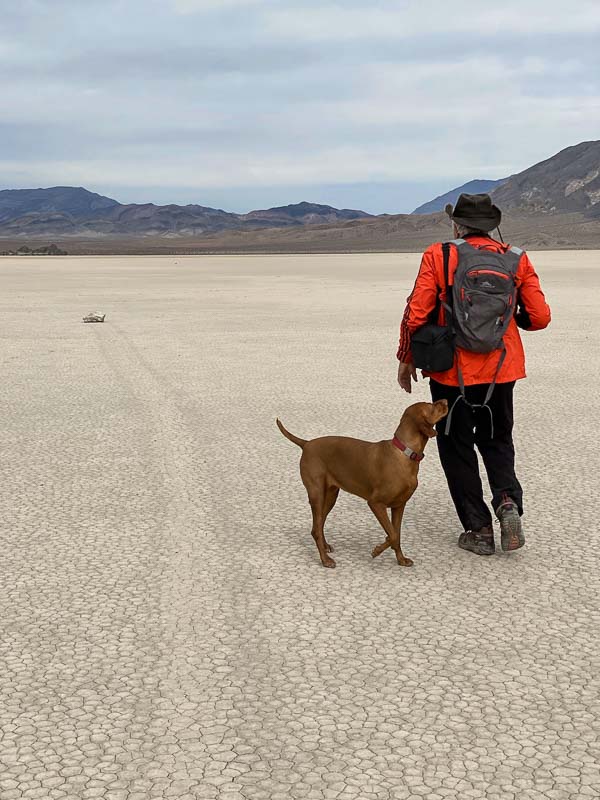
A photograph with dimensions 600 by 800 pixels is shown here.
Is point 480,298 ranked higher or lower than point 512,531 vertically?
higher

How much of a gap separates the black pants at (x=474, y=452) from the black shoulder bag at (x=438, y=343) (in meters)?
0.22

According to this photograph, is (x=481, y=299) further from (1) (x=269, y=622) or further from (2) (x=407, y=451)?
(1) (x=269, y=622)

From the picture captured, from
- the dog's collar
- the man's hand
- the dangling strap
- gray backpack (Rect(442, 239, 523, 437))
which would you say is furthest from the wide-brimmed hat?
the dog's collar

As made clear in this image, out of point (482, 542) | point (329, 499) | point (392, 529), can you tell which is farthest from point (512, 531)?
point (329, 499)

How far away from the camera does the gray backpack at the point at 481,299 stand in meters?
4.77

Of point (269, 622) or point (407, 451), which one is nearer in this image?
point (269, 622)

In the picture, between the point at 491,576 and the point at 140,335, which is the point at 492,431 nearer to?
the point at 491,576

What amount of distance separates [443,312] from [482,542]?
1139 mm

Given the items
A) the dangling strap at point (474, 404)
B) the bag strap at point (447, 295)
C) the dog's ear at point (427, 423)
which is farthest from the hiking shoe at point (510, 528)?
the bag strap at point (447, 295)

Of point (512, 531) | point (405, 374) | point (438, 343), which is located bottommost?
point (512, 531)

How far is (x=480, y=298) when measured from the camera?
4758 millimetres

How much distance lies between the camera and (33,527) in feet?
18.1

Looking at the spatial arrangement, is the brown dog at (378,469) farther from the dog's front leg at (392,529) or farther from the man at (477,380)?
the man at (477,380)

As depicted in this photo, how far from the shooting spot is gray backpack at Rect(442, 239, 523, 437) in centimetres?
477
